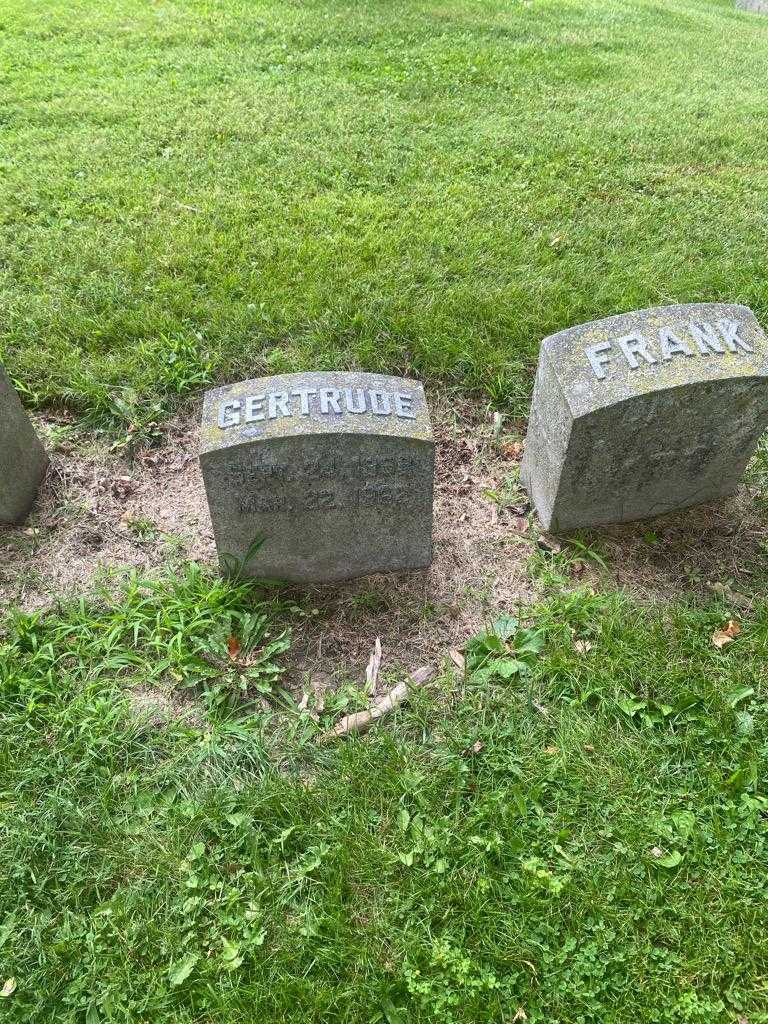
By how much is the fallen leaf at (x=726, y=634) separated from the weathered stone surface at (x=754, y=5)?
15.0 meters

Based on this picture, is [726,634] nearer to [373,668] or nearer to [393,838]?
[373,668]

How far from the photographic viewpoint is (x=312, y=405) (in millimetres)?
2721

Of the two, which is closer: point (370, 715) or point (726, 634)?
point (370, 715)

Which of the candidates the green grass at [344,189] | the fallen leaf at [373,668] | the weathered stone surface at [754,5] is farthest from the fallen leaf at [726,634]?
the weathered stone surface at [754,5]

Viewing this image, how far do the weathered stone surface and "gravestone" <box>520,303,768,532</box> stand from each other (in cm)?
1430

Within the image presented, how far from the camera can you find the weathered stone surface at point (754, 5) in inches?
525

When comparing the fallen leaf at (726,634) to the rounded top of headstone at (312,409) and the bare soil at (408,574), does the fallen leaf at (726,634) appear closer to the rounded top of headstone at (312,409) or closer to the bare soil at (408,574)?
the bare soil at (408,574)

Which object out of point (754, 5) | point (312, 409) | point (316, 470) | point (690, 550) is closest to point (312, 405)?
point (312, 409)

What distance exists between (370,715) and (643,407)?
1608 mm

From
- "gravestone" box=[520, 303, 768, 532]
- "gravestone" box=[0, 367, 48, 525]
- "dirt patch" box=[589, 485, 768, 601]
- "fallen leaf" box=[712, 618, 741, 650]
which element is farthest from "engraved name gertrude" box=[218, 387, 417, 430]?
"fallen leaf" box=[712, 618, 741, 650]

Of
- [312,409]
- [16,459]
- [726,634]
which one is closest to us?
[312,409]

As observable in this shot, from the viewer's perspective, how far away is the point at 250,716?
2688 millimetres

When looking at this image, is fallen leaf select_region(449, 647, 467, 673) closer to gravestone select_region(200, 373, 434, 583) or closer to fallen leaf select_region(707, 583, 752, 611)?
gravestone select_region(200, 373, 434, 583)

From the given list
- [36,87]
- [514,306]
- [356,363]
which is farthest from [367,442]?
[36,87]
